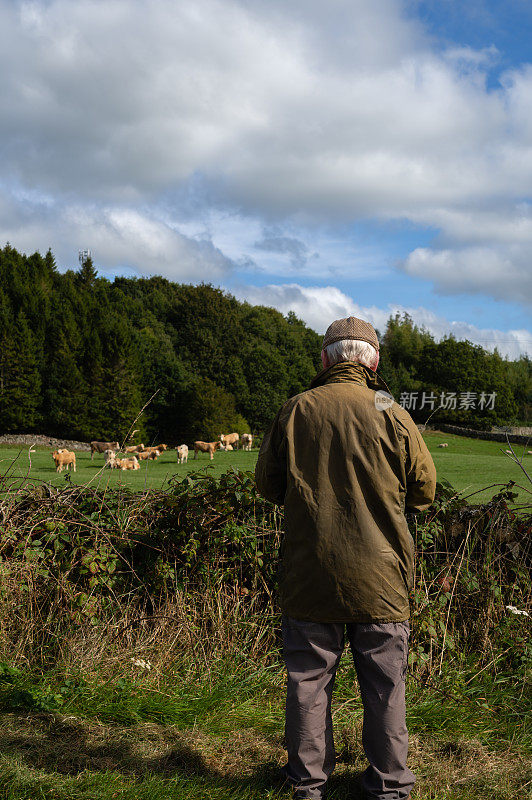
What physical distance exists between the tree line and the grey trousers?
34.3 metres

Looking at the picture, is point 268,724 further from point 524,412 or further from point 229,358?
point 524,412

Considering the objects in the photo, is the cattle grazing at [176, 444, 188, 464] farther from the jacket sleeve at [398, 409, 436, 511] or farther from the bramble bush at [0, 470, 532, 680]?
the jacket sleeve at [398, 409, 436, 511]

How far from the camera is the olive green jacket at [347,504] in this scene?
9.07ft

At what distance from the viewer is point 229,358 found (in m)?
66.1

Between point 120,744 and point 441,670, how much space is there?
2.03m

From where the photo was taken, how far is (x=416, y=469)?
9.61 feet

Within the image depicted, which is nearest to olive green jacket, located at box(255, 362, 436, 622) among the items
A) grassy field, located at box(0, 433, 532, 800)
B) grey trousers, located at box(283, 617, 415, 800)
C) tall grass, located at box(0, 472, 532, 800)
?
grey trousers, located at box(283, 617, 415, 800)

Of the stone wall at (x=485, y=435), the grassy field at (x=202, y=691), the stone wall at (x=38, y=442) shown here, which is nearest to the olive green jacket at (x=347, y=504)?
the grassy field at (x=202, y=691)

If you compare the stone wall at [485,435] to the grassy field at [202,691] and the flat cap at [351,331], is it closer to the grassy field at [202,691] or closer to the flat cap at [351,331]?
the grassy field at [202,691]

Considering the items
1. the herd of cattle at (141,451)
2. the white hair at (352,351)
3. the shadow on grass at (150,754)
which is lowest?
the herd of cattle at (141,451)

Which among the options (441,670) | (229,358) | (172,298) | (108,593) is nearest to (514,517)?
(441,670)

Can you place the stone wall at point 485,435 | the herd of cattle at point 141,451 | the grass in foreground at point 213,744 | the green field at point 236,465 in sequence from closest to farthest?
the grass in foreground at point 213,744
the green field at point 236,465
the herd of cattle at point 141,451
the stone wall at point 485,435

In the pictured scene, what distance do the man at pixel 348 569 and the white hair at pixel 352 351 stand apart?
0.22 metres

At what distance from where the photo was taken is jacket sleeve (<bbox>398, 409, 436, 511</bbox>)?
9.47 feet
